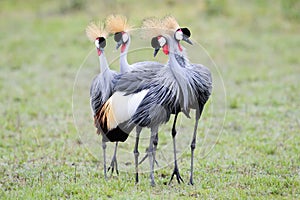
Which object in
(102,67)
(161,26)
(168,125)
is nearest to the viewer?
(161,26)

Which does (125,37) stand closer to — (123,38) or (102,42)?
(123,38)

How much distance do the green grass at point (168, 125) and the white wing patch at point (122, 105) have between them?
20.0 inches

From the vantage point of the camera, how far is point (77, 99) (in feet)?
27.2

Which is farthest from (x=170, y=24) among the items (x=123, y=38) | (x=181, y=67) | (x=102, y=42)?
(x=102, y=42)

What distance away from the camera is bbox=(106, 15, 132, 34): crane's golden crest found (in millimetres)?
5570

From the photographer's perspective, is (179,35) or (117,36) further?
(117,36)

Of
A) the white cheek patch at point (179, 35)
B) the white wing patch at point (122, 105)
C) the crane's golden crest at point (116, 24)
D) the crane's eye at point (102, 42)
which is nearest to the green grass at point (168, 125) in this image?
the crane's eye at point (102, 42)

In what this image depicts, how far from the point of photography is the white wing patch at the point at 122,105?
17.6 feet

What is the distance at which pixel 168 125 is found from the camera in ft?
28.0

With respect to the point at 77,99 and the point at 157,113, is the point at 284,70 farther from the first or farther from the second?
the point at 157,113

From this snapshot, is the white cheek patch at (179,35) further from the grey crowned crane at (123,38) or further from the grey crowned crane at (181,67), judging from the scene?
the grey crowned crane at (123,38)

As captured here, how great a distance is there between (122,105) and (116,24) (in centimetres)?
84

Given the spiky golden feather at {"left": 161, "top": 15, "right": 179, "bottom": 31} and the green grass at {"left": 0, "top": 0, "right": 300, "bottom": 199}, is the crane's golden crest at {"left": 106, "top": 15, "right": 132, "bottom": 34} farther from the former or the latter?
the spiky golden feather at {"left": 161, "top": 15, "right": 179, "bottom": 31}

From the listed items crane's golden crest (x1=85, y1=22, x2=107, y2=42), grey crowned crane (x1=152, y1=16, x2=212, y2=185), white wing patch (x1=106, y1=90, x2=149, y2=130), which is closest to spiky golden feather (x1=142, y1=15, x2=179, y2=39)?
grey crowned crane (x1=152, y1=16, x2=212, y2=185)
